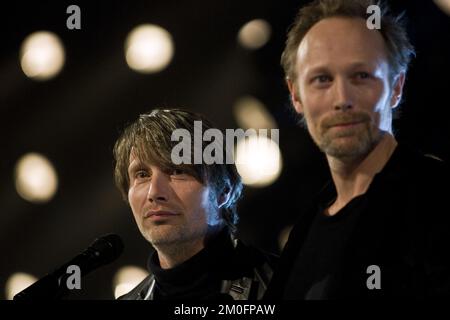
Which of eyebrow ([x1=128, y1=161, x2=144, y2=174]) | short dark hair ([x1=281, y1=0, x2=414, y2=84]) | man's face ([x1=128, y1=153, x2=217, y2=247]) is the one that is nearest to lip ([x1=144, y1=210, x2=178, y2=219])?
man's face ([x1=128, y1=153, x2=217, y2=247])

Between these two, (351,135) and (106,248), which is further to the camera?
(106,248)

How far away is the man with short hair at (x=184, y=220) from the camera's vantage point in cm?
119

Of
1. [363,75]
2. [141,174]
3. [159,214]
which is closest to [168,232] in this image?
[159,214]

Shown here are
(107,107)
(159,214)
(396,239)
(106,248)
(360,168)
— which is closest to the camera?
(396,239)

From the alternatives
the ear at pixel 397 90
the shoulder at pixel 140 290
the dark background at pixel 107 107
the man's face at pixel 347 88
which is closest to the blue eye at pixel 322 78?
the man's face at pixel 347 88

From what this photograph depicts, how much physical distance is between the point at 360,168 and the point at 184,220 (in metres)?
0.41

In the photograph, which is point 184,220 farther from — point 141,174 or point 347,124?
point 347,124

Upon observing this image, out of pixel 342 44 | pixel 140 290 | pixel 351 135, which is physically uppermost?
pixel 342 44

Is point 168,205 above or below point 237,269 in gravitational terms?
above

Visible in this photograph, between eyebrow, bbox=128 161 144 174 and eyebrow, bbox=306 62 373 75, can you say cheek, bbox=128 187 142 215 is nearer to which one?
eyebrow, bbox=128 161 144 174

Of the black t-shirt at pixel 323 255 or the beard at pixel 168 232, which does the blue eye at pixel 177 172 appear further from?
the black t-shirt at pixel 323 255

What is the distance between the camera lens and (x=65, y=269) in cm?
99

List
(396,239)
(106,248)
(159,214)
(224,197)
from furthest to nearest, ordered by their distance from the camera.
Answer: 1. (224,197)
2. (159,214)
3. (106,248)
4. (396,239)

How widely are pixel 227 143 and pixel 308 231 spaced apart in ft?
1.28
